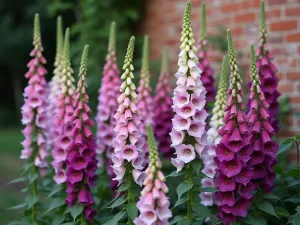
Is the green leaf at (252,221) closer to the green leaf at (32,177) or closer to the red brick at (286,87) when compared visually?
the green leaf at (32,177)

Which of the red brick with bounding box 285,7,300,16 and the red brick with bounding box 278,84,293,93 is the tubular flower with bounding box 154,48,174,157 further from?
the red brick with bounding box 285,7,300,16

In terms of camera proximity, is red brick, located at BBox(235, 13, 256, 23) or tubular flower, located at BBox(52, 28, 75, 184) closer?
tubular flower, located at BBox(52, 28, 75, 184)

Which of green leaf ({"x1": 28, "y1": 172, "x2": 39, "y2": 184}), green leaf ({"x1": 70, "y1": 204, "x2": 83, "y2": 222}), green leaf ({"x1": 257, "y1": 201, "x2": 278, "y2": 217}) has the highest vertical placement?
green leaf ({"x1": 28, "y1": 172, "x2": 39, "y2": 184})

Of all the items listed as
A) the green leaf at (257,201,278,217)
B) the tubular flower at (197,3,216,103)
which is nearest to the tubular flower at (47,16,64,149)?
the tubular flower at (197,3,216,103)

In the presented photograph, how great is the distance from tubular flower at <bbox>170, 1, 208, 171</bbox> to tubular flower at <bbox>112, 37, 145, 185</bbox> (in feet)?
0.74

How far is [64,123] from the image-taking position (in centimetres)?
376

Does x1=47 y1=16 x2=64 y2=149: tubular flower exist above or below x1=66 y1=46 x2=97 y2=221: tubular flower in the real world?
above

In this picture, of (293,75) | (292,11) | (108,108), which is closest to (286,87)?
(293,75)

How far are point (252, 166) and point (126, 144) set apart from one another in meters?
0.75

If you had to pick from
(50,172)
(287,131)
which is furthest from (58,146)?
(287,131)

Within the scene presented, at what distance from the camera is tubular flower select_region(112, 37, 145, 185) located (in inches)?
119

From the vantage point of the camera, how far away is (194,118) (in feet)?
9.60

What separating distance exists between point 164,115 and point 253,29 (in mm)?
1841

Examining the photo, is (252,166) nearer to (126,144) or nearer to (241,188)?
(241,188)
